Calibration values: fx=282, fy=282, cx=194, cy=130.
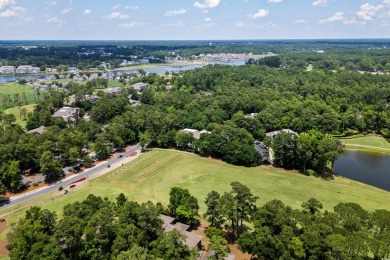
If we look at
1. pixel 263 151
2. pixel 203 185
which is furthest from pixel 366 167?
pixel 203 185

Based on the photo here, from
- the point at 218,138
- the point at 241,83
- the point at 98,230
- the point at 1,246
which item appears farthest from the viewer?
the point at 241,83

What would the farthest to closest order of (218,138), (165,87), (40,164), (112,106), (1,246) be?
(165,87) < (112,106) < (218,138) < (40,164) < (1,246)

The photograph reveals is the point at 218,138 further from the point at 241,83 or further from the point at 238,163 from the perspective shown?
the point at 241,83

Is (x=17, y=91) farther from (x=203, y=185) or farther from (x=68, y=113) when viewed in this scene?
(x=203, y=185)

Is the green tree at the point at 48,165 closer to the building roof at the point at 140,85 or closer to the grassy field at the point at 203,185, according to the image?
the grassy field at the point at 203,185

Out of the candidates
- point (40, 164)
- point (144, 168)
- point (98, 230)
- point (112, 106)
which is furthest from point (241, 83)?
point (98, 230)

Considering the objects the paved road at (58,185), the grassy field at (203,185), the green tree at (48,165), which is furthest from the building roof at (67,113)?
the grassy field at (203,185)
